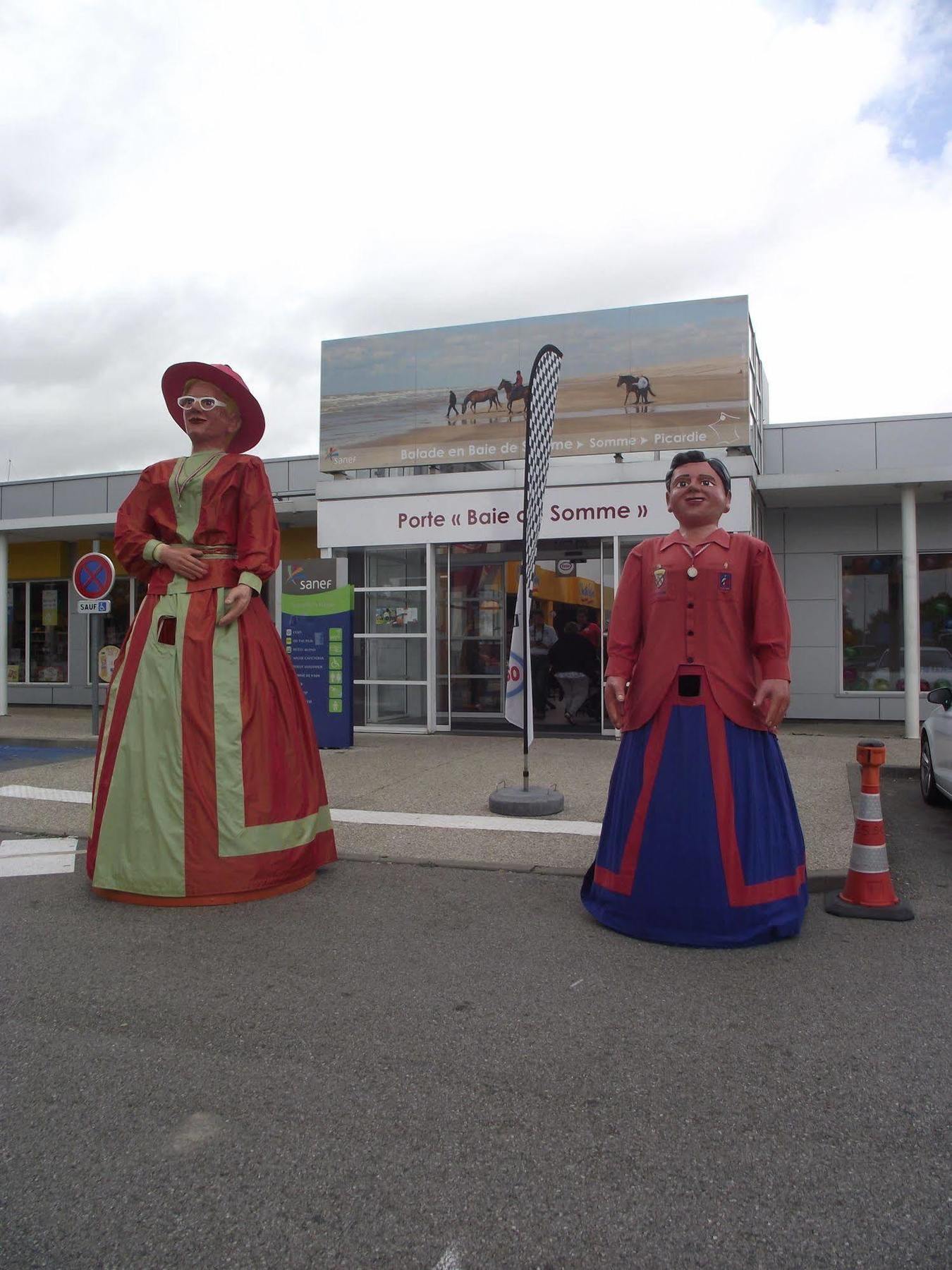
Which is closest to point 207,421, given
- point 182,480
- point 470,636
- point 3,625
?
point 182,480

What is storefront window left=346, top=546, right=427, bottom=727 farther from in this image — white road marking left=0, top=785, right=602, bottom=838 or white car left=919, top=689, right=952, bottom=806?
white car left=919, top=689, right=952, bottom=806

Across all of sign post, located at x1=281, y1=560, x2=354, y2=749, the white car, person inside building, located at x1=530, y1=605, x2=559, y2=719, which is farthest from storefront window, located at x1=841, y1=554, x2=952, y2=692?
sign post, located at x1=281, y1=560, x2=354, y2=749

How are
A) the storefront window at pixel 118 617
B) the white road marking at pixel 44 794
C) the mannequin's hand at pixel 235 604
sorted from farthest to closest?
the storefront window at pixel 118 617, the white road marking at pixel 44 794, the mannequin's hand at pixel 235 604

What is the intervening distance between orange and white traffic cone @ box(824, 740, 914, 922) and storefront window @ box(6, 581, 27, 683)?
18.3 meters

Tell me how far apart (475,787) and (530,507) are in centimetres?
267

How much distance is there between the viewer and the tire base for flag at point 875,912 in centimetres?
464

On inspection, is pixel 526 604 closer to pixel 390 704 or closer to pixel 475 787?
pixel 475 787

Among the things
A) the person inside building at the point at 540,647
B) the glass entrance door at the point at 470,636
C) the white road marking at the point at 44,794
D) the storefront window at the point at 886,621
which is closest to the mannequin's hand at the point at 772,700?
the white road marking at the point at 44,794

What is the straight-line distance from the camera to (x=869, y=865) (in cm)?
478

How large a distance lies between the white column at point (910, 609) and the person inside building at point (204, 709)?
901 centimetres

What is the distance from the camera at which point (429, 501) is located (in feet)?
41.6

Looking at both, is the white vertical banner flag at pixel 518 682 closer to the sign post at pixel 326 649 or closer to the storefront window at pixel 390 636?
the sign post at pixel 326 649

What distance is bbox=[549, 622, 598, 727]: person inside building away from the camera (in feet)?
41.3

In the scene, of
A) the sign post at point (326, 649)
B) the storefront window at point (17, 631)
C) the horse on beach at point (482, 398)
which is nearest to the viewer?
the sign post at point (326, 649)
